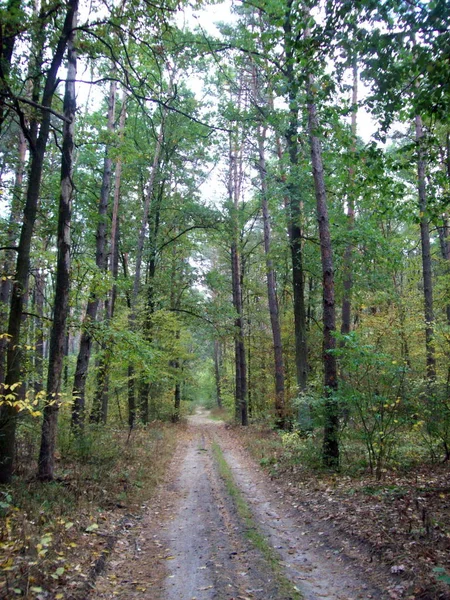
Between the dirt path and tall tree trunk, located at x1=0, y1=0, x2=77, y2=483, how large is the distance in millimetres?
2407

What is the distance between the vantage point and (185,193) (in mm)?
20359

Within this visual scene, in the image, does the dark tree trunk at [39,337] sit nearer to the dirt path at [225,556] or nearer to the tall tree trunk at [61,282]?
the tall tree trunk at [61,282]

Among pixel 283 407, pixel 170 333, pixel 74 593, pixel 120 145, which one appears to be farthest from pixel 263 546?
pixel 170 333

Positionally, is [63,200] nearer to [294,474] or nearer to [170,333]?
[294,474]

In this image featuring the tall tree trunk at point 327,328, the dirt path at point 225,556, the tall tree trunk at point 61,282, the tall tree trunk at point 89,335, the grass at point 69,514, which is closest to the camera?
the grass at point 69,514

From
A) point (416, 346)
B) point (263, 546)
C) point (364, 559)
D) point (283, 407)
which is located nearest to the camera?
point (364, 559)

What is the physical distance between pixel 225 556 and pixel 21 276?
5357 mm

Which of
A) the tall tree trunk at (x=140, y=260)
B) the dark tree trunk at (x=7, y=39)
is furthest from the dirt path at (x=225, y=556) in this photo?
the tall tree trunk at (x=140, y=260)

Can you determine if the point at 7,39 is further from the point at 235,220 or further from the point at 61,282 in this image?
the point at 235,220

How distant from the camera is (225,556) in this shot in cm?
515

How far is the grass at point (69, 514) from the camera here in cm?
410

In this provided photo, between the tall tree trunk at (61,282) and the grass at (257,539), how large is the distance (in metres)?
3.53

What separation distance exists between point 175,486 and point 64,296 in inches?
208

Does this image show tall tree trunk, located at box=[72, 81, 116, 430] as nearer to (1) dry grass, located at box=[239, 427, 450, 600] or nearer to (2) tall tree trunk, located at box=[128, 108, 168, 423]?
(2) tall tree trunk, located at box=[128, 108, 168, 423]
